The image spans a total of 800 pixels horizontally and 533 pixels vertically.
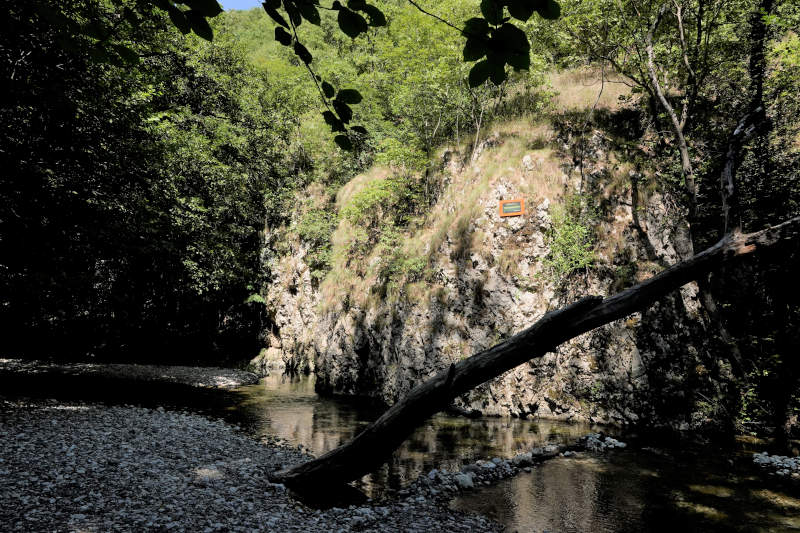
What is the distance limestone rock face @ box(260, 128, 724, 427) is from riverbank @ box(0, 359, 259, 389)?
6.52 m

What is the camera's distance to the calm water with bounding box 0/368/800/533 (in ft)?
19.3

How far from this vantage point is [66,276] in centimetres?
960

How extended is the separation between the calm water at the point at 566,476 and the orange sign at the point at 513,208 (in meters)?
7.00

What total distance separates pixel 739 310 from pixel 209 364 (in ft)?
85.8

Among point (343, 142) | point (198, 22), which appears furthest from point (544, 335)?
point (198, 22)

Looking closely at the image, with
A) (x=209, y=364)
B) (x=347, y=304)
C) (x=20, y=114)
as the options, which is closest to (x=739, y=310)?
(x=347, y=304)

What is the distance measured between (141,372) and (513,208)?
19.8m

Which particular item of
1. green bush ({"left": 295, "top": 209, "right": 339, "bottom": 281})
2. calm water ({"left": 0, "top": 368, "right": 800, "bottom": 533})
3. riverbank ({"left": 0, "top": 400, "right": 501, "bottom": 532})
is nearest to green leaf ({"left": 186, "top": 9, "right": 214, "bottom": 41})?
riverbank ({"left": 0, "top": 400, "right": 501, "bottom": 532})

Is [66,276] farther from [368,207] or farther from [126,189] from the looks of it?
[368,207]

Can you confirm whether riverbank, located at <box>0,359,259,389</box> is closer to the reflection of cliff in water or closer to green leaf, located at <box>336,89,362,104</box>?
the reflection of cliff in water

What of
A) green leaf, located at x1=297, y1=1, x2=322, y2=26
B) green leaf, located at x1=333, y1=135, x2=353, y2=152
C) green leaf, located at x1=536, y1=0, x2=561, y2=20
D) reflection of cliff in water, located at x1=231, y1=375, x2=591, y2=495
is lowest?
reflection of cliff in water, located at x1=231, y1=375, x2=591, y2=495

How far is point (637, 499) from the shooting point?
6.54 meters

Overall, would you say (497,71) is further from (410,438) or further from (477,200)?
(477,200)

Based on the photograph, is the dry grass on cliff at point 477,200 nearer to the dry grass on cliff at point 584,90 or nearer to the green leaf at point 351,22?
the dry grass on cliff at point 584,90
